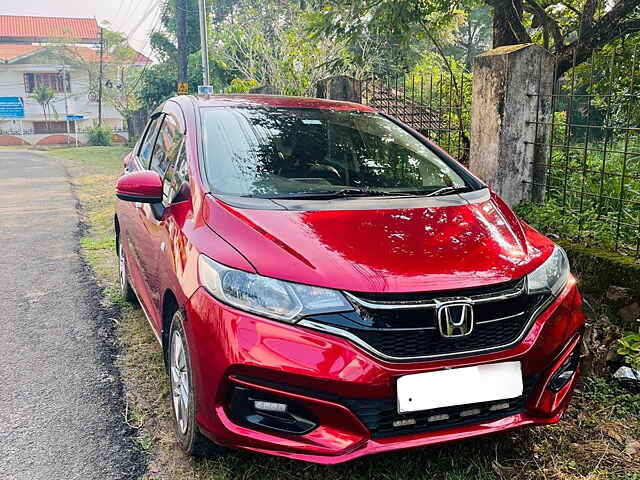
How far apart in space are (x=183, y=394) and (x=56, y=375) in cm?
140

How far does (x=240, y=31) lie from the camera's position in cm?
1636

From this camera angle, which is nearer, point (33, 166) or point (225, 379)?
point (225, 379)

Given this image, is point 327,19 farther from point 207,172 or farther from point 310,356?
point 310,356

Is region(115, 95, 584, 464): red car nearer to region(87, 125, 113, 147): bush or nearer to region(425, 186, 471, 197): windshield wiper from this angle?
region(425, 186, 471, 197): windshield wiper

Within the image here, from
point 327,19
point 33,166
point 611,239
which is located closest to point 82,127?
point 33,166

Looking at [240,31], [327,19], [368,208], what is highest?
[240,31]

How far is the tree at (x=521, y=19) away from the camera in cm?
656

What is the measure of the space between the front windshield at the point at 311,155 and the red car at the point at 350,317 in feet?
0.10

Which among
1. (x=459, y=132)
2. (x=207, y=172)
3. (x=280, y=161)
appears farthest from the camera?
(x=459, y=132)

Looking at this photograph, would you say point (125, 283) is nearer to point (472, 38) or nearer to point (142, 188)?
point (142, 188)

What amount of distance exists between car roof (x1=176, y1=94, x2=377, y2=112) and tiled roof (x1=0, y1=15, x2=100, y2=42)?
59.9 metres

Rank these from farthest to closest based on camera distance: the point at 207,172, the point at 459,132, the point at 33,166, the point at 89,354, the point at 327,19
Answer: the point at 33,166, the point at 327,19, the point at 459,132, the point at 89,354, the point at 207,172

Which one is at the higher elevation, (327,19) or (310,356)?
(327,19)

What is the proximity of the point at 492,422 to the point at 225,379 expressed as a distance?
100 cm
